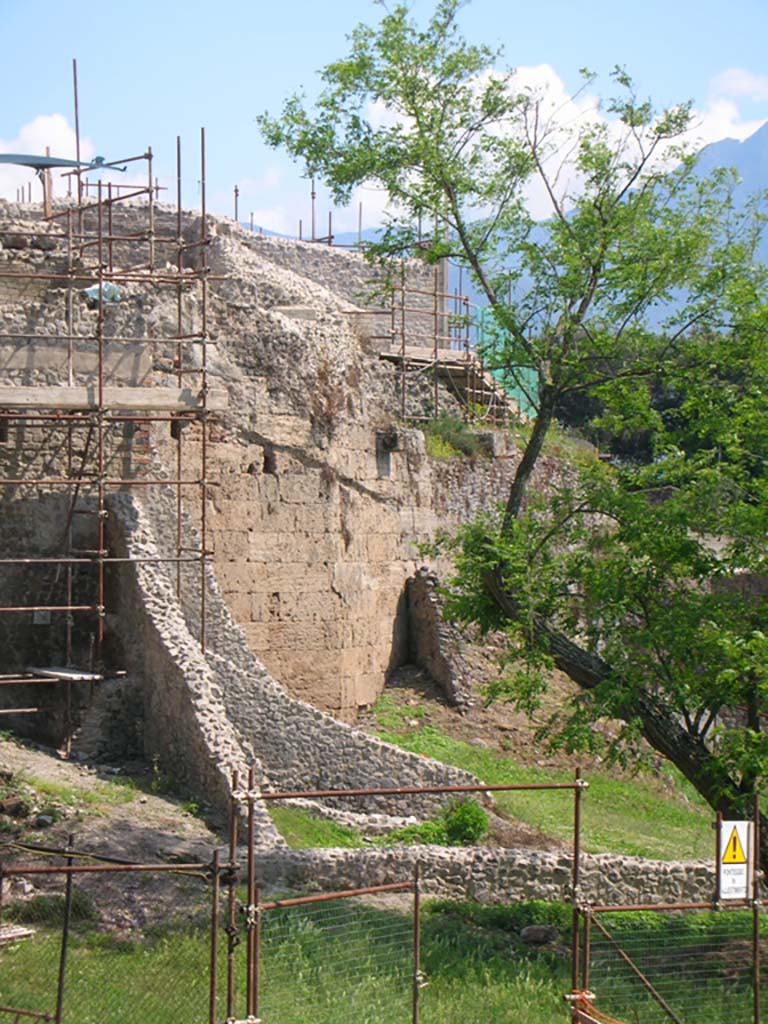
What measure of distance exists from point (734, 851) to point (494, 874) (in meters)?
3.98

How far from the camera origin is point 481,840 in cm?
1530

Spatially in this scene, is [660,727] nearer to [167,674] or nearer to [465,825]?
[465,825]

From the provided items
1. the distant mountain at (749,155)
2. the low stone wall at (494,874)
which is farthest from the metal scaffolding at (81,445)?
the distant mountain at (749,155)

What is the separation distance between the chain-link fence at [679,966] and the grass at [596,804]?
221cm

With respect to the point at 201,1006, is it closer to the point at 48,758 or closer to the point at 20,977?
the point at 20,977

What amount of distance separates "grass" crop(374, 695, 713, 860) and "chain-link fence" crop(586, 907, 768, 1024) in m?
2.21

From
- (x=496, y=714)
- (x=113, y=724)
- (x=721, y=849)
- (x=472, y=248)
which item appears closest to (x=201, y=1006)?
(x=721, y=849)

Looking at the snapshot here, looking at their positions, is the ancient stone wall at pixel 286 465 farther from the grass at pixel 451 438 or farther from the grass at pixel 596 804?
the grass at pixel 451 438

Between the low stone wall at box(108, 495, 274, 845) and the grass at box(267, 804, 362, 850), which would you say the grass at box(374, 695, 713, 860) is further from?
the low stone wall at box(108, 495, 274, 845)

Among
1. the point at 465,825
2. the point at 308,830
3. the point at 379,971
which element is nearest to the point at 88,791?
the point at 308,830

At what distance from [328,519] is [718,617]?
7.69 metres

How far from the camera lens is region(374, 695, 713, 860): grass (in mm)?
16516

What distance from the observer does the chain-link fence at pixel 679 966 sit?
423 inches

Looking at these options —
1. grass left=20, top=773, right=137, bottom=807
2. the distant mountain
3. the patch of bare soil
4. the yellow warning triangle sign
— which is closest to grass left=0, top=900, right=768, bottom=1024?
the patch of bare soil
